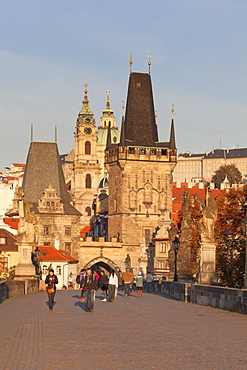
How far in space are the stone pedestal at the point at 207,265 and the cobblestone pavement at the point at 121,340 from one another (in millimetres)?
9236

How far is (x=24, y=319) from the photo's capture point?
21578 millimetres

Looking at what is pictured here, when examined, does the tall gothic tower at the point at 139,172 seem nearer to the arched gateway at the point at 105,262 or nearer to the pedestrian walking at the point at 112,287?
the arched gateway at the point at 105,262

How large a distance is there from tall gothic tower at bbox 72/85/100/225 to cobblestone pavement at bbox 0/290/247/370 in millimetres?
154586

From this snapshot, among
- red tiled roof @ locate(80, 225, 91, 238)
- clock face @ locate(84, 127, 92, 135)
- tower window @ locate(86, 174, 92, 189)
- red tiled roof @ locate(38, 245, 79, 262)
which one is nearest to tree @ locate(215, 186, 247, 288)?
red tiled roof @ locate(38, 245, 79, 262)

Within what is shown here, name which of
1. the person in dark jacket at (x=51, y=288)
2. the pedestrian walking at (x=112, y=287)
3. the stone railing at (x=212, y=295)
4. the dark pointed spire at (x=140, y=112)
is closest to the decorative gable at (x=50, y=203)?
the dark pointed spire at (x=140, y=112)

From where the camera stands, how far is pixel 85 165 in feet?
618

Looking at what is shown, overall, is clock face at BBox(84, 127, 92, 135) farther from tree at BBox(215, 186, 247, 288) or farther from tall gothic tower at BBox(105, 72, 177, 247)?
tree at BBox(215, 186, 247, 288)

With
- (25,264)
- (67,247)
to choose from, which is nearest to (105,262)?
(67,247)

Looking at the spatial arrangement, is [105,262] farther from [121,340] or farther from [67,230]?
[121,340]

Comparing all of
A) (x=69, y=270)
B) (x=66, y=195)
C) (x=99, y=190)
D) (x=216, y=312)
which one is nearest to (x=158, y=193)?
(x=66, y=195)

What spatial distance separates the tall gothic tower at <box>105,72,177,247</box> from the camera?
125875 mm

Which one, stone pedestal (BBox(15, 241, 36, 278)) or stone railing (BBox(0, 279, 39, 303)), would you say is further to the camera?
stone pedestal (BBox(15, 241, 36, 278))

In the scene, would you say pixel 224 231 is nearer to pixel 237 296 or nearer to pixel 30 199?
pixel 237 296

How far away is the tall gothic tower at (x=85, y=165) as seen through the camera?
600ft
